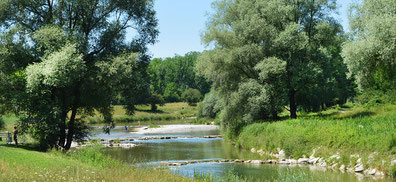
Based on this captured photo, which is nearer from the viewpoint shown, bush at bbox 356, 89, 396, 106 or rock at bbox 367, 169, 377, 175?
rock at bbox 367, 169, 377, 175

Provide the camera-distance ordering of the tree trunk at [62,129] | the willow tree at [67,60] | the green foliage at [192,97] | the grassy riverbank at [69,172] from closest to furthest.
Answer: the grassy riverbank at [69,172]
the willow tree at [67,60]
the tree trunk at [62,129]
the green foliage at [192,97]

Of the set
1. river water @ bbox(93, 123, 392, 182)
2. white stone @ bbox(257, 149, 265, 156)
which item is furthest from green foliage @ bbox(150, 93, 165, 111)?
white stone @ bbox(257, 149, 265, 156)

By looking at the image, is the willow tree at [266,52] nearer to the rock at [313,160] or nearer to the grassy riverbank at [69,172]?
the rock at [313,160]

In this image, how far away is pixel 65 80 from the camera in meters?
21.8

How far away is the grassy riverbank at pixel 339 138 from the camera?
1973 centimetres

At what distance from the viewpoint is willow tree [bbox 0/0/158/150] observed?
73.6 feet

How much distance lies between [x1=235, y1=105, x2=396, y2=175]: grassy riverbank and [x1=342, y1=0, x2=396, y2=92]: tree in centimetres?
317

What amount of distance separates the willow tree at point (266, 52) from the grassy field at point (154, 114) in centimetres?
4503

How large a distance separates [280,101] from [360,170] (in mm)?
14776

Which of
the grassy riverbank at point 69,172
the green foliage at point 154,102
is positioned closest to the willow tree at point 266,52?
the grassy riverbank at point 69,172

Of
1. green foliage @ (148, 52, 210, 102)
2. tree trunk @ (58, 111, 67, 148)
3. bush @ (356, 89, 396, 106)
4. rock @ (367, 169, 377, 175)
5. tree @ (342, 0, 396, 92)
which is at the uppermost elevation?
green foliage @ (148, 52, 210, 102)

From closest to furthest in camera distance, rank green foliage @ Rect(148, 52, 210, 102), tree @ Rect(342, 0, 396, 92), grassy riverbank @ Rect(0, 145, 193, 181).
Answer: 1. grassy riverbank @ Rect(0, 145, 193, 181)
2. tree @ Rect(342, 0, 396, 92)
3. green foliage @ Rect(148, 52, 210, 102)

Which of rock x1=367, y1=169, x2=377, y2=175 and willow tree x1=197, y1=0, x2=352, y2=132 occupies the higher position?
willow tree x1=197, y1=0, x2=352, y2=132

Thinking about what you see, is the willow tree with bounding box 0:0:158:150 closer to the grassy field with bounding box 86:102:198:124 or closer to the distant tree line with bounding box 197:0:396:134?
the distant tree line with bounding box 197:0:396:134
